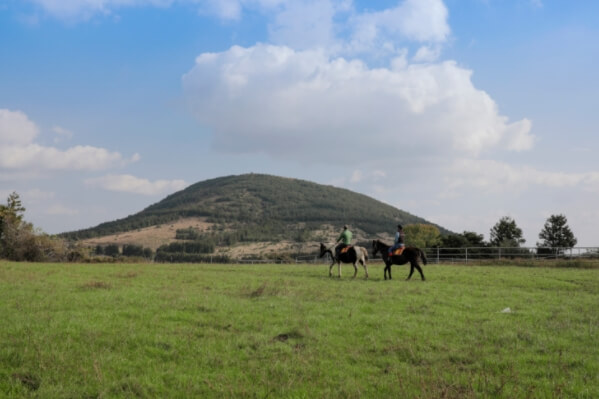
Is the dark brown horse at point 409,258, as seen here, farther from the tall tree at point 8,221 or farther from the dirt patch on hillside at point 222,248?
the dirt patch on hillside at point 222,248

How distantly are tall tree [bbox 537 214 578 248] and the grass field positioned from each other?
68.9 metres

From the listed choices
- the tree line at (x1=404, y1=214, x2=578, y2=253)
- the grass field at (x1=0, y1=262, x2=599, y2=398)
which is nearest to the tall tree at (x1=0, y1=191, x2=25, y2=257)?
the grass field at (x1=0, y1=262, x2=599, y2=398)

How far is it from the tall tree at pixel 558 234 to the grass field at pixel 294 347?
6894cm

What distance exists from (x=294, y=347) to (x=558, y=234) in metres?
79.6

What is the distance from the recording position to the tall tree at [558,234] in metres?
73.8

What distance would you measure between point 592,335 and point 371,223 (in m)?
186

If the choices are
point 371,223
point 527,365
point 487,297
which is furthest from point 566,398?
point 371,223

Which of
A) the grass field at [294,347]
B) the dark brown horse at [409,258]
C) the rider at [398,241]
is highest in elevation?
the rider at [398,241]

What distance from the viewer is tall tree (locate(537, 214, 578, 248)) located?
73750mm

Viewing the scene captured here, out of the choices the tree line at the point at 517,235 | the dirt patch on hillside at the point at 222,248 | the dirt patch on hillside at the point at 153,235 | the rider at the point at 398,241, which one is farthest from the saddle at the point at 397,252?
the dirt patch on hillside at the point at 153,235

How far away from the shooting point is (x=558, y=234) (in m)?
74.5

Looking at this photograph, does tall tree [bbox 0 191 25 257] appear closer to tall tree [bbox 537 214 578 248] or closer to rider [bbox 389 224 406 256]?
rider [bbox 389 224 406 256]

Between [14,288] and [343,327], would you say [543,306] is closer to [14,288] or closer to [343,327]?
[343,327]

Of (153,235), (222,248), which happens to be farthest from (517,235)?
(153,235)
